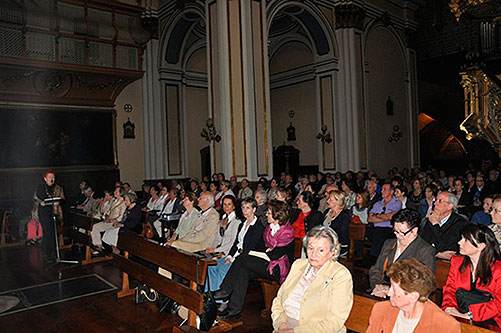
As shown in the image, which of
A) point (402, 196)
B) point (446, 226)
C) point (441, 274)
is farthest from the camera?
point (402, 196)

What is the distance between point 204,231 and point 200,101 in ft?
37.7

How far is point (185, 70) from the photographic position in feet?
50.6

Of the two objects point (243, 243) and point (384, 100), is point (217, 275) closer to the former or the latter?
point (243, 243)

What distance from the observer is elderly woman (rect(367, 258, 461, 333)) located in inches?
80.7

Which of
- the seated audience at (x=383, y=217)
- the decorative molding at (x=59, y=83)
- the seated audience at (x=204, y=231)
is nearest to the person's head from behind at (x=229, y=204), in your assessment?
the seated audience at (x=204, y=231)

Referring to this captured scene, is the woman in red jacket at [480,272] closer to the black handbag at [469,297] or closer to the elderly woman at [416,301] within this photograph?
the black handbag at [469,297]

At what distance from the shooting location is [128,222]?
669 centimetres

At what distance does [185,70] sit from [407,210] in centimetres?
1329

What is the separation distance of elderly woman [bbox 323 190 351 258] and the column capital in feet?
31.2

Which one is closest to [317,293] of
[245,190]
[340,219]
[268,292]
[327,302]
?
[327,302]

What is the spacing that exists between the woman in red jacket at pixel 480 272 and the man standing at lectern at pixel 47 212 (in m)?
5.58

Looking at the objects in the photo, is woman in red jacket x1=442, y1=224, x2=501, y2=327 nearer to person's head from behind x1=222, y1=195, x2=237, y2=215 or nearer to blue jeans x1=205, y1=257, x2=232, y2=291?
blue jeans x1=205, y1=257, x2=232, y2=291

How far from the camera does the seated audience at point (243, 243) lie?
4.32 meters

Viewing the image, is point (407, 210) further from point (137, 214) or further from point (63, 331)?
point (137, 214)
